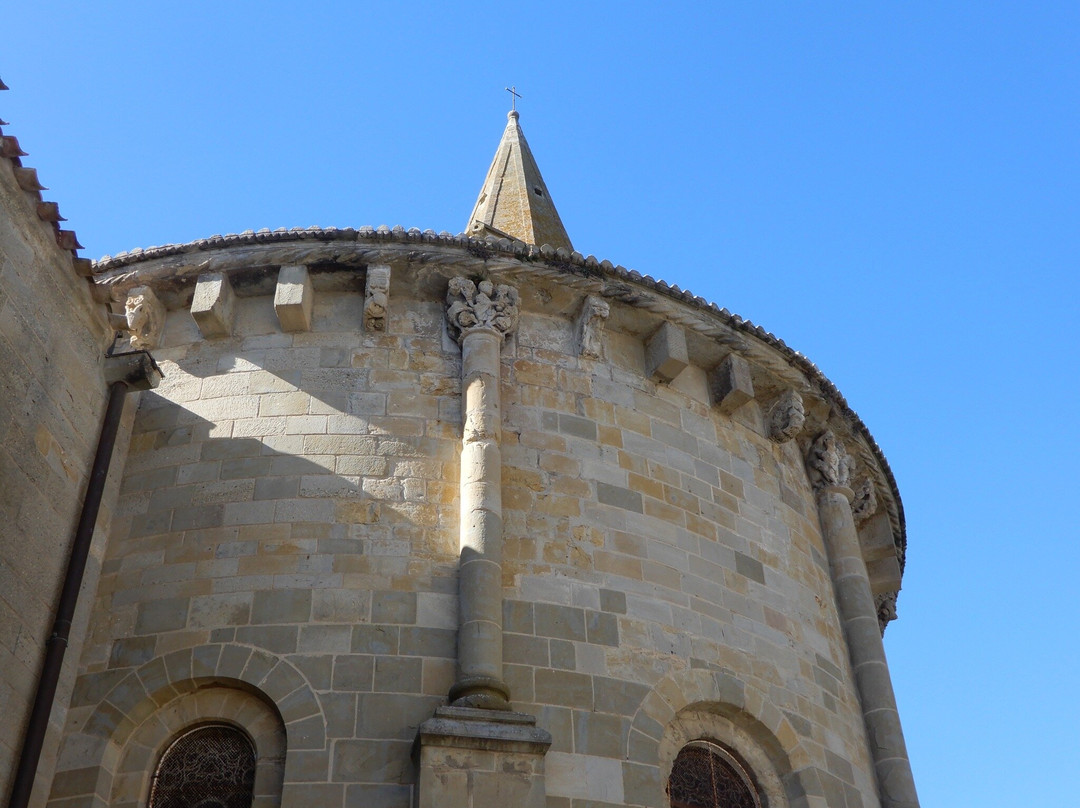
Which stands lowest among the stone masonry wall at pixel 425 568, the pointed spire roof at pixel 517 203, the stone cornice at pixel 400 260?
the stone masonry wall at pixel 425 568

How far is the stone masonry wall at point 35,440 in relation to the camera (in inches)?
322

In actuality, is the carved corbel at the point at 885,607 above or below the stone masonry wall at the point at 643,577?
above

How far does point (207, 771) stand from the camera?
345 inches

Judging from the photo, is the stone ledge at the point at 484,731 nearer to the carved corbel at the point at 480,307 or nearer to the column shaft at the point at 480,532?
the column shaft at the point at 480,532

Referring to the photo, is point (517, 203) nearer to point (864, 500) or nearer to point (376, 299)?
point (864, 500)

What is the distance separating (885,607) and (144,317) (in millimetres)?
9048

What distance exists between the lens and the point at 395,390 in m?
10.4

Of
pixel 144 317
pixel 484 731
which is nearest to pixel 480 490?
pixel 484 731

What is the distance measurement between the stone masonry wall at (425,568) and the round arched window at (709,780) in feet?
0.55

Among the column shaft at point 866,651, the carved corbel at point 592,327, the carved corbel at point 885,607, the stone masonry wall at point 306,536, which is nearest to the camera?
the stone masonry wall at point 306,536

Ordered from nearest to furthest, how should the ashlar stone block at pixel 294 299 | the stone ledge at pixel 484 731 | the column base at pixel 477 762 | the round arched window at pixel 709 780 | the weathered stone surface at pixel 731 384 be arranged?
the column base at pixel 477 762
the stone ledge at pixel 484 731
the round arched window at pixel 709 780
the ashlar stone block at pixel 294 299
the weathered stone surface at pixel 731 384

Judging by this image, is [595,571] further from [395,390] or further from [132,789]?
[132,789]

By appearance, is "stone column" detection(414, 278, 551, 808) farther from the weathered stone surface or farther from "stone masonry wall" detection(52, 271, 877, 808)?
the weathered stone surface

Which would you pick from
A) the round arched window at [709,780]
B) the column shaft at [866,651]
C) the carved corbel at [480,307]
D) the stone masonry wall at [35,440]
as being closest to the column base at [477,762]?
the round arched window at [709,780]
